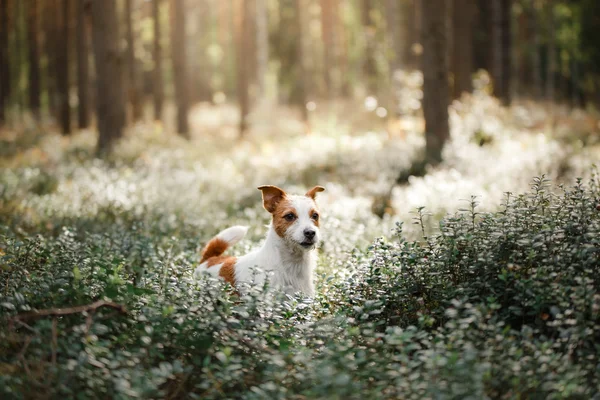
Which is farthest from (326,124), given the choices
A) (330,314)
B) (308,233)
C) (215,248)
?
(330,314)

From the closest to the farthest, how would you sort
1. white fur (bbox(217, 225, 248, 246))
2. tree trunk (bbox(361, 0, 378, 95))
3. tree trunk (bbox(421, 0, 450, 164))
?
white fur (bbox(217, 225, 248, 246))
tree trunk (bbox(421, 0, 450, 164))
tree trunk (bbox(361, 0, 378, 95))

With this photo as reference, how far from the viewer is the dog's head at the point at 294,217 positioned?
587 centimetres

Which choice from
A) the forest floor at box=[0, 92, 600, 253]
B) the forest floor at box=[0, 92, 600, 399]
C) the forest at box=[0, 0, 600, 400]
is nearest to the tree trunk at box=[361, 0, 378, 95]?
the forest at box=[0, 0, 600, 400]

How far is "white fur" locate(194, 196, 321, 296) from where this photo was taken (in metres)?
5.90

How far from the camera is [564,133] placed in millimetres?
17953

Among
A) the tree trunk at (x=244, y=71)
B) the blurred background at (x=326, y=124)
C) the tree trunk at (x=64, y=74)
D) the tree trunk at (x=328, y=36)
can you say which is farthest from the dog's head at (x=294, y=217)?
the tree trunk at (x=328, y=36)

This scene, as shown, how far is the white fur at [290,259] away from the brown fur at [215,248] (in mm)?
619

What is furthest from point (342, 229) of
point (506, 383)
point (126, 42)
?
point (126, 42)

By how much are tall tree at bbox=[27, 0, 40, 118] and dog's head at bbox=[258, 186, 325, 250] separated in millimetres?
31485

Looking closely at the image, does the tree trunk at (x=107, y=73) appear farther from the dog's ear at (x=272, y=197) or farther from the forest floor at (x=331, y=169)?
the dog's ear at (x=272, y=197)

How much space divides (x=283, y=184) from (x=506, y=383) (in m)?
10.5

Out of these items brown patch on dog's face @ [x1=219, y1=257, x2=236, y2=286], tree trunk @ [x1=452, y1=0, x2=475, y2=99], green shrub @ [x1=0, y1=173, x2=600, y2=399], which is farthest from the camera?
tree trunk @ [x1=452, y1=0, x2=475, y2=99]

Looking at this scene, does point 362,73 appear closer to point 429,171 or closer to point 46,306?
point 429,171

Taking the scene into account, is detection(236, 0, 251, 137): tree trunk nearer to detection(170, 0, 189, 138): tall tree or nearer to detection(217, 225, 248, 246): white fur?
detection(170, 0, 189, 138): tall tree
